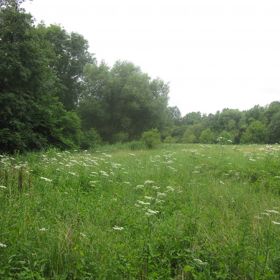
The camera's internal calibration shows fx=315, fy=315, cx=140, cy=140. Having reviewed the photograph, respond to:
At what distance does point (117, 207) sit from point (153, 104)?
29.9 m

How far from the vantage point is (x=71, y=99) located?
40.0 m

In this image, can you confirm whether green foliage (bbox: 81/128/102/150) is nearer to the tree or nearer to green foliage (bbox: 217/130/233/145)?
the tree

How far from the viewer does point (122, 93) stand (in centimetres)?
3488

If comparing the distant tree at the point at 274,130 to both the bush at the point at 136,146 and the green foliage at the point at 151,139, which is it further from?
the bush at the point at 136,146

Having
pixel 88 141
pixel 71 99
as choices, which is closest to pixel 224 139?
pixel 88 141

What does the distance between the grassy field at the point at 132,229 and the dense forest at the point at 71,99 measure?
6153mm

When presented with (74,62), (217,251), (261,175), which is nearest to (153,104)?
(74,62)

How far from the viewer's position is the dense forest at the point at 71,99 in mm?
15523

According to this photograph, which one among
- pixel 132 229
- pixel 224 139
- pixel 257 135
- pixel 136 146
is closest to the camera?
pixel 132 229

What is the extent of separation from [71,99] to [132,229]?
36.9 meters

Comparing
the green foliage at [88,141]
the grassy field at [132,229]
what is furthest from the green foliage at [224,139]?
the green foliage at [88,141]

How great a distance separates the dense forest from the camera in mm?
15523

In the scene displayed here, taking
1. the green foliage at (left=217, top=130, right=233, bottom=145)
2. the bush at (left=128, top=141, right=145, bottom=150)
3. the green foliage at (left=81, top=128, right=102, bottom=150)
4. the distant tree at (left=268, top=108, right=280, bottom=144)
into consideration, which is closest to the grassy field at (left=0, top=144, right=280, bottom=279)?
the green foliage at (left=217, top=130, right=233, bottom=145)

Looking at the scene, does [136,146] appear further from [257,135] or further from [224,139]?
[257,135]
